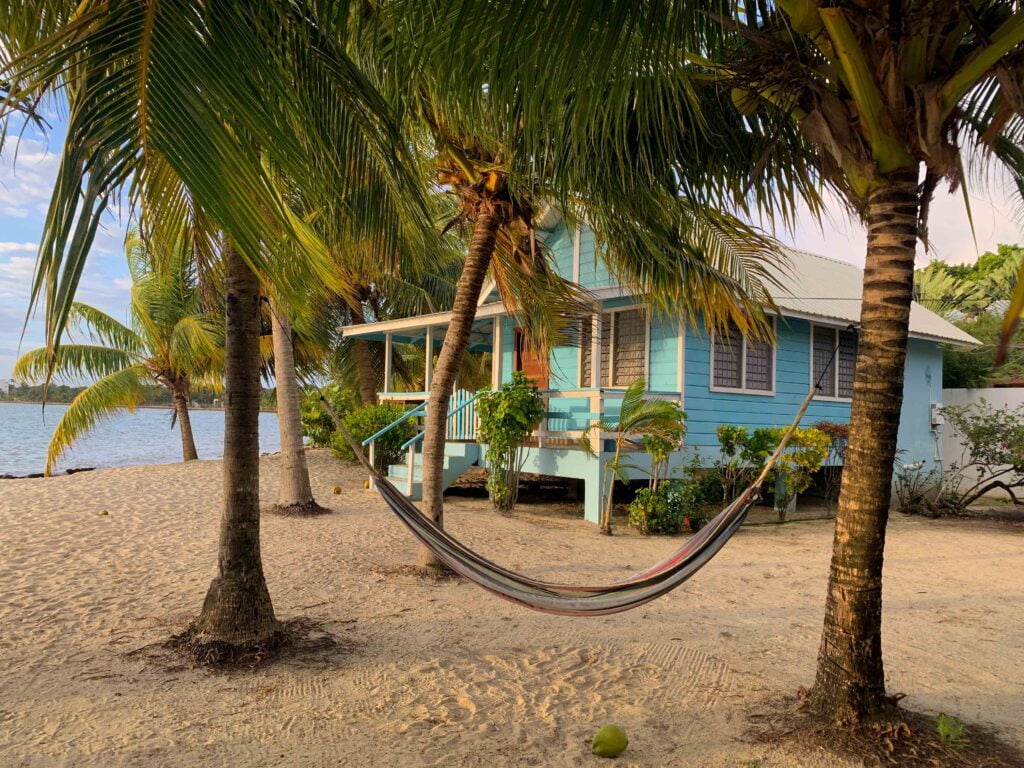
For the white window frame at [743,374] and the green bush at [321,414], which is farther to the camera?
the green bush at [321,414]

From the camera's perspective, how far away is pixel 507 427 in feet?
32.5

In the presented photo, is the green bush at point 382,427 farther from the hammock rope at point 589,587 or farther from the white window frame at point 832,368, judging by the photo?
the hammock rope at point 589,587

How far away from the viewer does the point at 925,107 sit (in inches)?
131

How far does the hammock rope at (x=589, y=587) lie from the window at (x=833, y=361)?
8855 mm

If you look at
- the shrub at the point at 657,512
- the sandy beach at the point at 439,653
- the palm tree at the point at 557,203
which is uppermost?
the palm tree at the point at 557,203

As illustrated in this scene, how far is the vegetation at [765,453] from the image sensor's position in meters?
10.3

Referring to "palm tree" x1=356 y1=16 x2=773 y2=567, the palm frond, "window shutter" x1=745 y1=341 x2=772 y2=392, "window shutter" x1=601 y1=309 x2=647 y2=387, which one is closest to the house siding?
"window shutter" x1=745 y1=341 x2=772 y2=392

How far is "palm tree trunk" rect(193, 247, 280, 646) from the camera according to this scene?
475 centimetres

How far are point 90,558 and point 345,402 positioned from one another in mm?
10109

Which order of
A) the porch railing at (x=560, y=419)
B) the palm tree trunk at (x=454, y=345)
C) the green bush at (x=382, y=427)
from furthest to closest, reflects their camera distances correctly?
the green bush at (x=382, y=427) → the porch railing at (x=560, y=419) → the palm tree trunk at (x=454, y=345)

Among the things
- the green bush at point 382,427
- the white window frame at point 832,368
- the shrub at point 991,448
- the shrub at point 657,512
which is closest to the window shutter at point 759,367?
the white window frame at point 832,368

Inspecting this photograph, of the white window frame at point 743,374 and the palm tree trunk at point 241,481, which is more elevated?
the white window frame at point 743,374

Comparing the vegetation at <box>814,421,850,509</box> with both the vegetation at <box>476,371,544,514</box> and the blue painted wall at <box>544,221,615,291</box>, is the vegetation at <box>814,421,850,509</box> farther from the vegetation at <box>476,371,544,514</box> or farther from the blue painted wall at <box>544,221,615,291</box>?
the vegetation at <box>476,371,544,514</box>

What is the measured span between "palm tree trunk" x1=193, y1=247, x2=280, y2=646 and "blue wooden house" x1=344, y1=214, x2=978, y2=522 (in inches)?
196
